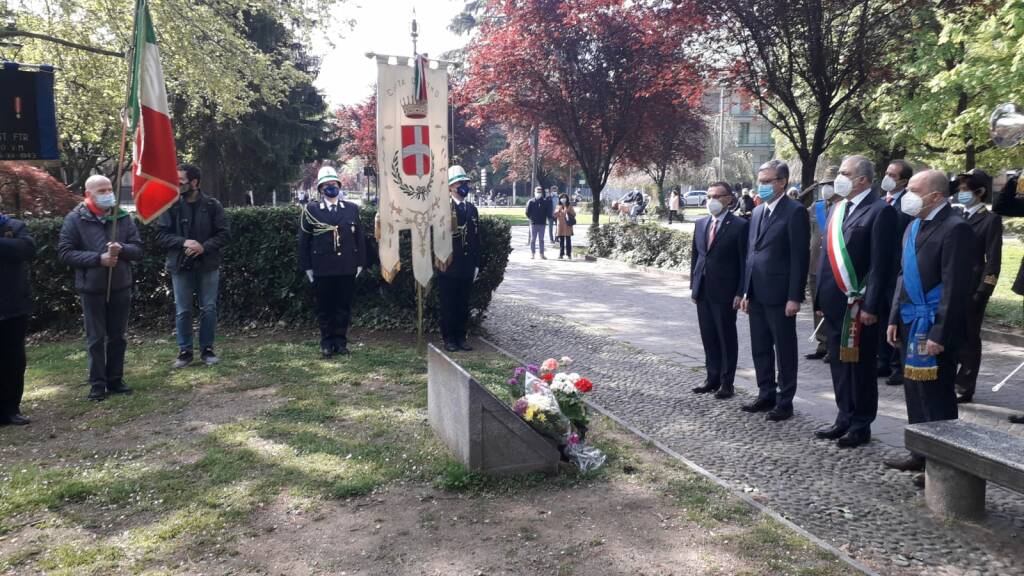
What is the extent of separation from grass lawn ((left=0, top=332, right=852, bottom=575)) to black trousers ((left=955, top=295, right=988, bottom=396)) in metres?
3.39

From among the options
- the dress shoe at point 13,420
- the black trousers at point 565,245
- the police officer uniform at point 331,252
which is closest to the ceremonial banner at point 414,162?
the police officer uniform at point 331,252

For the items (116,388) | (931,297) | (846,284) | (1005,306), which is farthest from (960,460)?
(1005,306)

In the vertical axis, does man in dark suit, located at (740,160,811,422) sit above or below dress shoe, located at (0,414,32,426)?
above

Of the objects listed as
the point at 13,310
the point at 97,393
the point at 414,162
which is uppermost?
the point at 414,162

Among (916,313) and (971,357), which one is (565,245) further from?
(916,313)

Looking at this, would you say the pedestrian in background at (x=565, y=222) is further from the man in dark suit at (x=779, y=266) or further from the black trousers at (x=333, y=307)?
the man in dark suit at (x=779, y=266)

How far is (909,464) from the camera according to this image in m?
4.92

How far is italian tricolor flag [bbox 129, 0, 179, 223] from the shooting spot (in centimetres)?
Result: 676

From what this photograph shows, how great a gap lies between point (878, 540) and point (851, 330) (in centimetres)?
178

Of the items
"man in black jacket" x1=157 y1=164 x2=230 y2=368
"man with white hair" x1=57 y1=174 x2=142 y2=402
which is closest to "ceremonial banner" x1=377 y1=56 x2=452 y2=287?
"man in black jacket" x1=157 y1=164 x2=230 y2=368

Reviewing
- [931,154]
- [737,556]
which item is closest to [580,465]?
[737,556]

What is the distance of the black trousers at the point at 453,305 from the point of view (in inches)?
340

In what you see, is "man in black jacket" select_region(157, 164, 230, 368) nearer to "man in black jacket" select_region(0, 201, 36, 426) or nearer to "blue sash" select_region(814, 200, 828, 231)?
"man in black jacket" select_region(0, 201, 36, 426)

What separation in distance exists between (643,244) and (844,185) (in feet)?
43.6
